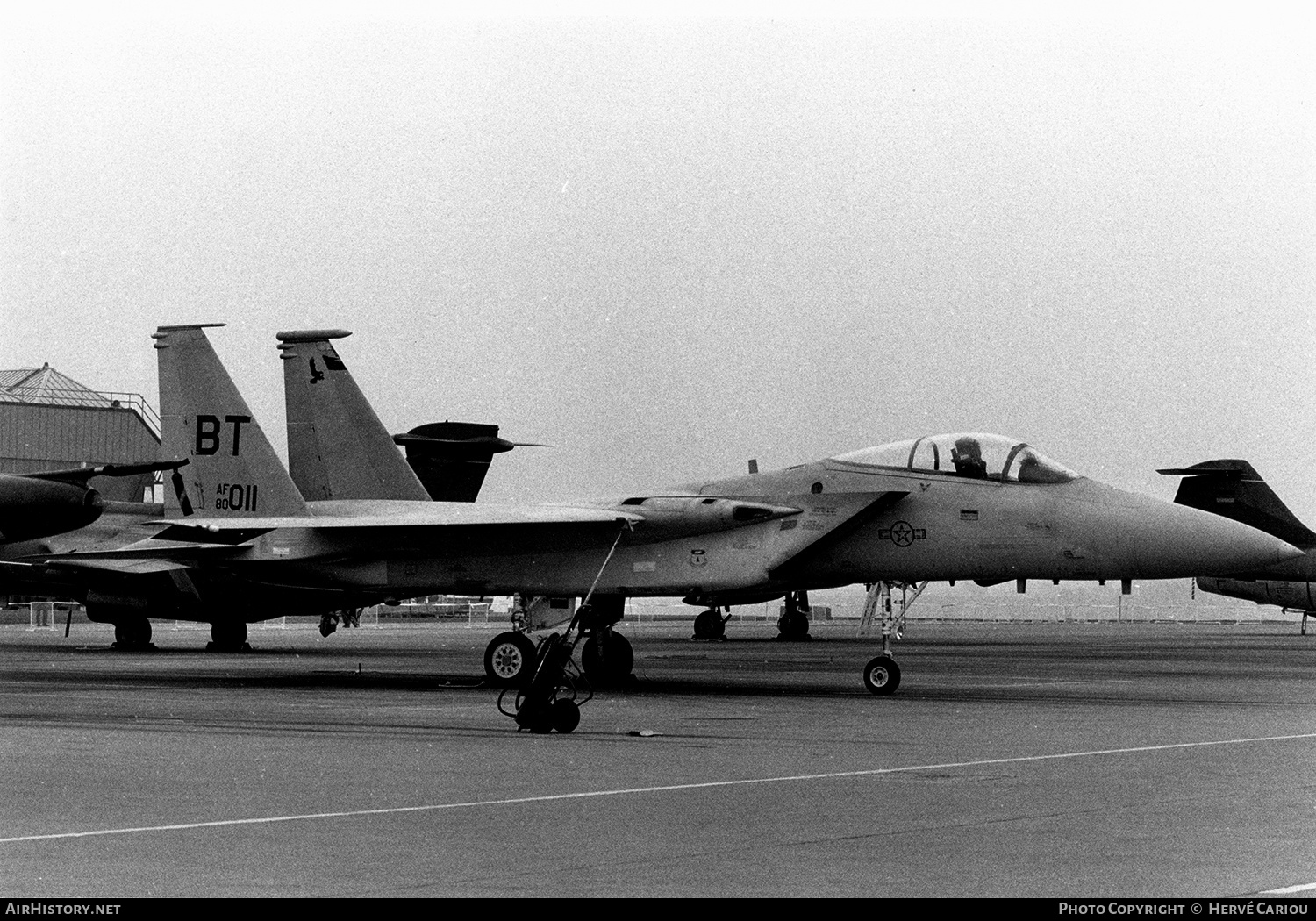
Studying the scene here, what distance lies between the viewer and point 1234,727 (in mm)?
14992

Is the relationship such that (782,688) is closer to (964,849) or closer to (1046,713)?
(1046,713)

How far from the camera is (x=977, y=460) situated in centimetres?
1962

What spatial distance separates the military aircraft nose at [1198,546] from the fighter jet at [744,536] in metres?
0.02

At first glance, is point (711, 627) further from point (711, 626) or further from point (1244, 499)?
point (1244, 499)

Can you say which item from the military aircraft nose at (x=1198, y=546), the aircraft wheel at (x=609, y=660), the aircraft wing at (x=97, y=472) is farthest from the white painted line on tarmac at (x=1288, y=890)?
the aircraft wing at (x=97, y=472)

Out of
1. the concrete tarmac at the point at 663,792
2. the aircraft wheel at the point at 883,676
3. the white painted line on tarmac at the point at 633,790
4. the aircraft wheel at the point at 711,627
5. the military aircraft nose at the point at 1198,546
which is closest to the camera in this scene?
the concrete tarmac at the point at 663,792

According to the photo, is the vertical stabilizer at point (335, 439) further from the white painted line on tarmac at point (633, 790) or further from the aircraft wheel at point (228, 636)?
the white painted line on tarmac at point (633, 790)

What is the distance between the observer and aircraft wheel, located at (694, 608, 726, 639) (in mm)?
43406

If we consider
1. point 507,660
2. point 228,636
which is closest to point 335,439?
point 507,660

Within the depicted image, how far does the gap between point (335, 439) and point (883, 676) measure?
832 cm

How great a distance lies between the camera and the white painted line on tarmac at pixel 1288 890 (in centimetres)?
→ 647

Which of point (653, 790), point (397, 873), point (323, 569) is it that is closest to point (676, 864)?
point (397, 873)

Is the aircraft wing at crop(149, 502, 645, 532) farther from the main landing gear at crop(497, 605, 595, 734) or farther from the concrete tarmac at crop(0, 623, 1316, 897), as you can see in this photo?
the main landing gear at crop(497, 605, 595, 734)

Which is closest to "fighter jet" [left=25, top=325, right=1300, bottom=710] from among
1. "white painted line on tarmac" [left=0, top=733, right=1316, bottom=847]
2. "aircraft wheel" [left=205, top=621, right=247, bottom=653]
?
"white painted line on tarmac" [left=0, top=733, right=1316, bottom=847]
